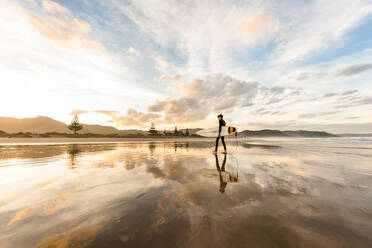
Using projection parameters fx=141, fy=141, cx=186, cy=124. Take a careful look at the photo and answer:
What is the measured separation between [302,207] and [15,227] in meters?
4.84

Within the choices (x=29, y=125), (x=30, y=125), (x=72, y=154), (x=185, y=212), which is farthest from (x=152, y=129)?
(x=29, y=125)

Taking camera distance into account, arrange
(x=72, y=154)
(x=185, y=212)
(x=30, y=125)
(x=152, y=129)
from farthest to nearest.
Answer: (x=30, y=125)
(x=152, y=129)
(x=72, y=154)
(x=185, y=212)

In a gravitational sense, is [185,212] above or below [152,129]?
below

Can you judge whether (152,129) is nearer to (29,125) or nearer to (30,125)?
(30,125)

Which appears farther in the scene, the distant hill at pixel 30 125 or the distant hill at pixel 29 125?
the distant hill at pixel 29 125

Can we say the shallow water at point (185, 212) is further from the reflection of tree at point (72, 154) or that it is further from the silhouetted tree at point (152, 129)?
the silhouetted tree at point (152, 129)

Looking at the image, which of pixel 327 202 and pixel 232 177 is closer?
pixel 327 202

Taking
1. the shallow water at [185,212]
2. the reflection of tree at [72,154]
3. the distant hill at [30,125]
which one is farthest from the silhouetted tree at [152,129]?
the shallow water at [185,212]

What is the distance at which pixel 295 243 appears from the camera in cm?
178

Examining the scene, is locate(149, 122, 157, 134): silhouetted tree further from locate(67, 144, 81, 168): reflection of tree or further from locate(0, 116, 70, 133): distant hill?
locate(0, 116, 70, 133): distant hill

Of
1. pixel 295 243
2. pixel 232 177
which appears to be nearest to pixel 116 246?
pixel 295 243

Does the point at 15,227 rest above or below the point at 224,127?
below

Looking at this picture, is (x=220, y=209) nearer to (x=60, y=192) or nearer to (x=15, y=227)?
(x=15, y=227)

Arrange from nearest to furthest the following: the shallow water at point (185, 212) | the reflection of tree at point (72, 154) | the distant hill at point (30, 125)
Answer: the shallow water at point (185, 212)
the reflection of tree at point (72, 154)
the distant hill at point (30, 125)
